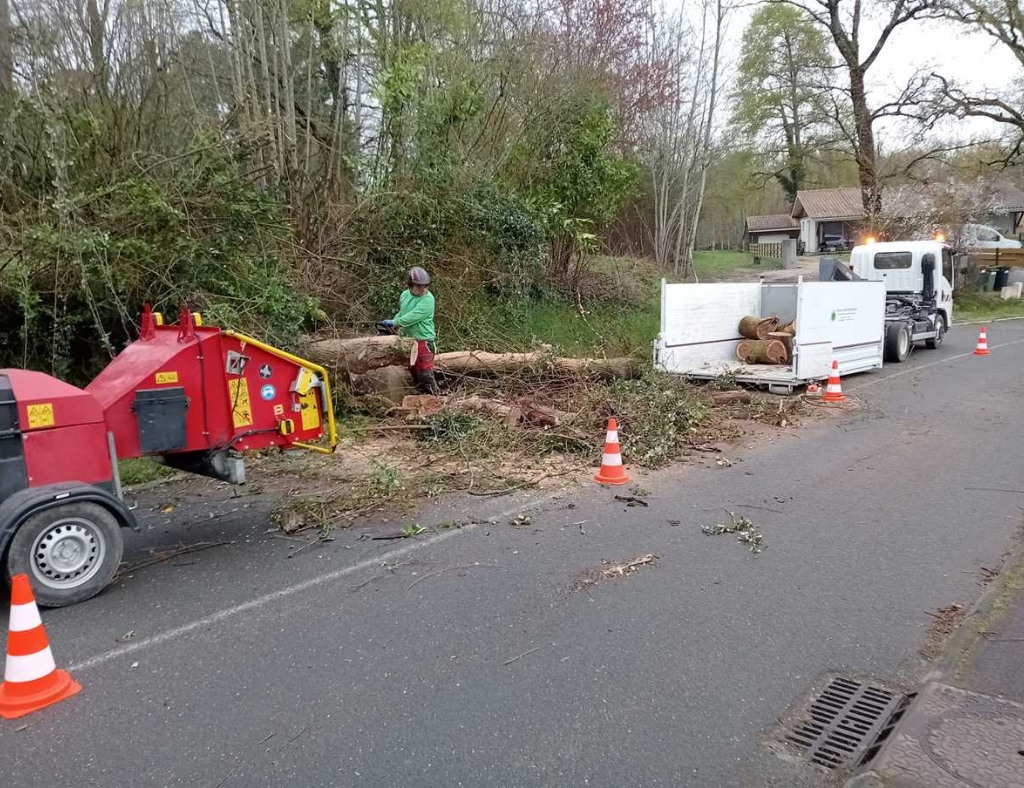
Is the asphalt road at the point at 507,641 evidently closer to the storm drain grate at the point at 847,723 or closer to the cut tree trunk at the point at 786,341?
the storm drain grate at the point at 847,723

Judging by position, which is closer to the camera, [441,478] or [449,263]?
[441,478]

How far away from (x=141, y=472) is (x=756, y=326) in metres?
9.41

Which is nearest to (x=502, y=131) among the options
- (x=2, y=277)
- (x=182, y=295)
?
(x=182, y=295)

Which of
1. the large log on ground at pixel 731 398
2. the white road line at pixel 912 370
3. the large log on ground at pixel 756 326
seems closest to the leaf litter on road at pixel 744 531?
the large log on ground at pixel 731 398

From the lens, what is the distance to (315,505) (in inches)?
221

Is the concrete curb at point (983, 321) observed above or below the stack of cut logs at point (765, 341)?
below

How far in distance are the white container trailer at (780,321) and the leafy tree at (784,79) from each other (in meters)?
22.9

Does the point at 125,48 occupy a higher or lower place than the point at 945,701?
higher

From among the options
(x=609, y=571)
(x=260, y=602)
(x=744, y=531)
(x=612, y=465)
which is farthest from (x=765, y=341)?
(x=260, y=602)

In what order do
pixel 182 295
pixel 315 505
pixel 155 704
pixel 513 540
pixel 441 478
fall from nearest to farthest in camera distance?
pixel 155 704 < pixel 513 540 < pixel 315 505 < pixel 441 478 < pixel 182 295

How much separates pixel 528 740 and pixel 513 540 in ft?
7.40

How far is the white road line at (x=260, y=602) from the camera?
11.8ft

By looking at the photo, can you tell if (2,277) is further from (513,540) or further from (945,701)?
(945,701)

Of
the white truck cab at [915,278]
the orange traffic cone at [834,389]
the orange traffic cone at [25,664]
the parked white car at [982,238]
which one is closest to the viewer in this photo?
the orange traffic cone at [25,664]
